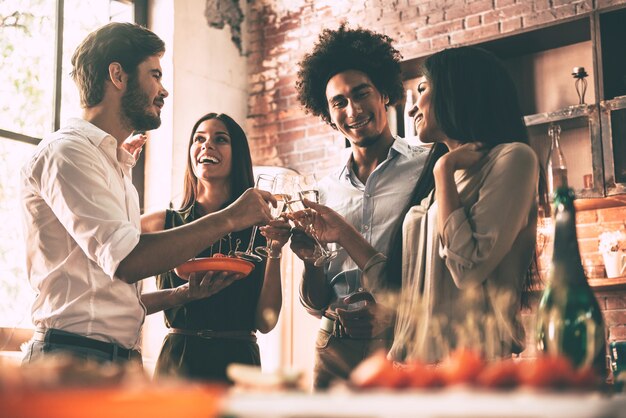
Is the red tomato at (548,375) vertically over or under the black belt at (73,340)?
over

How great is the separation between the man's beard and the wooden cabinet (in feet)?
7.12

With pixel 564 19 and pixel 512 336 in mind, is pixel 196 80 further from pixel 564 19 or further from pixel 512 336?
pixel 512 336

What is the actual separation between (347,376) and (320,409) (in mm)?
1455

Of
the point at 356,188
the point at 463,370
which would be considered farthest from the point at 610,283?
the point at 463,370

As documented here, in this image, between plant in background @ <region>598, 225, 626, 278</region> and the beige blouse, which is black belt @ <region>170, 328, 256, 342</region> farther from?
plant in background @ <region>598, 225, 626, 278</region>

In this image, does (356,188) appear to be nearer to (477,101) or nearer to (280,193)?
(280,193)

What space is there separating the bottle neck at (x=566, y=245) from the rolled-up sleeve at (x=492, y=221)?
31 cm

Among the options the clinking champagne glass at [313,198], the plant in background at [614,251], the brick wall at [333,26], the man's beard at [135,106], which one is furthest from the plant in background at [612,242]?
the man's beard at [135,106]

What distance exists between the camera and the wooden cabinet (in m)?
3.47

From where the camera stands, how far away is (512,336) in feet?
4.94

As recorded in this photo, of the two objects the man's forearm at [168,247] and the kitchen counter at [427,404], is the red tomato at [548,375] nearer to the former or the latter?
the kitchen counter at [427,404]

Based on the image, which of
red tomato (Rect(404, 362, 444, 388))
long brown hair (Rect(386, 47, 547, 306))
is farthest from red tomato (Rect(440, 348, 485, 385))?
long brown hair (Rect(386, 47, 547, 306))

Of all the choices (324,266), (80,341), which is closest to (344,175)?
(324,266)

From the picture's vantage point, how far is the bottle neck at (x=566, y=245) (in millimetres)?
1128
